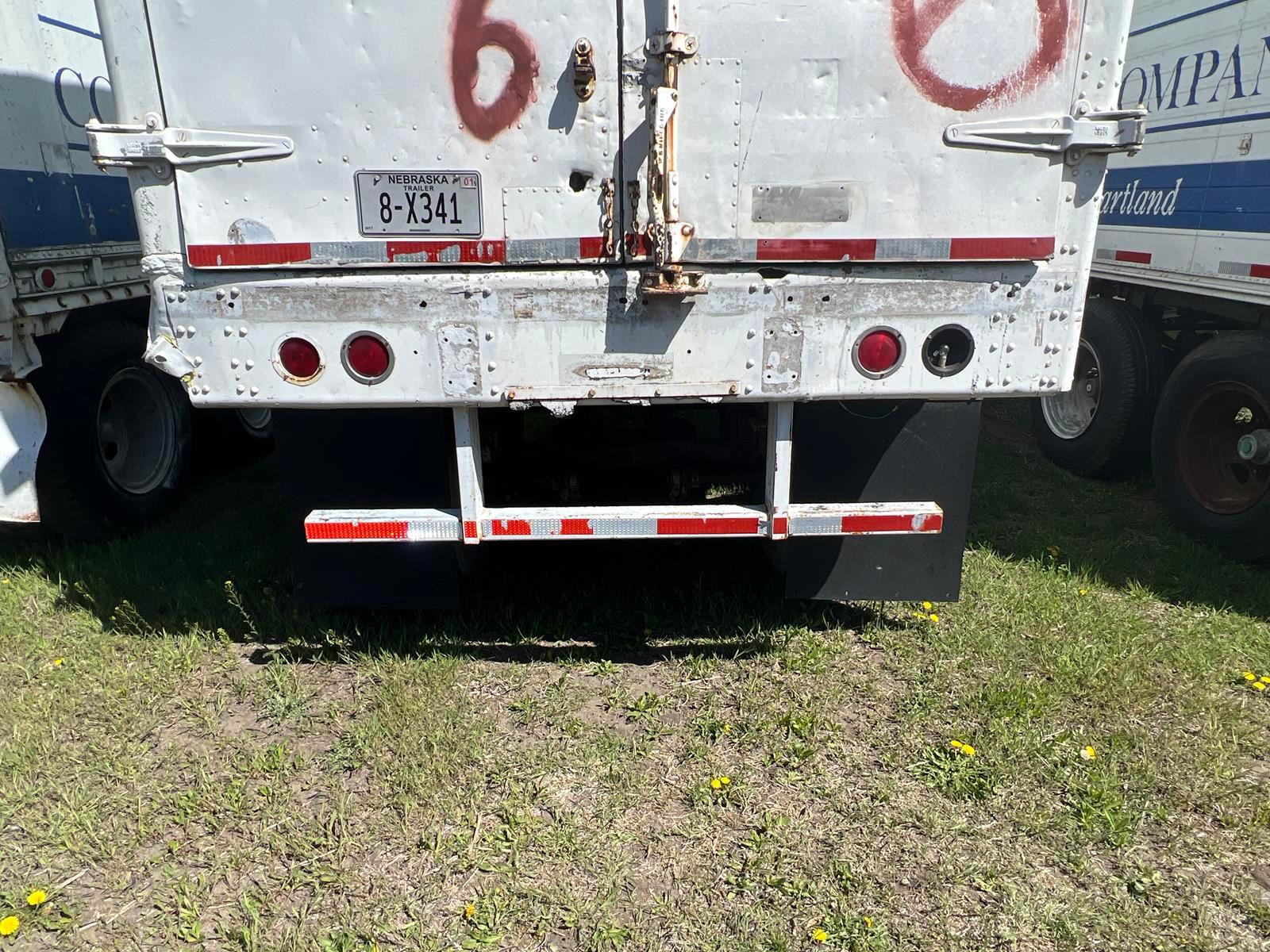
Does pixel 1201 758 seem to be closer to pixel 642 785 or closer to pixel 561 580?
pixel 642 785

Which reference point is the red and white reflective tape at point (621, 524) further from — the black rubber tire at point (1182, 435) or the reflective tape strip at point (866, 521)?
the black rubber tire at point (1182, 435)

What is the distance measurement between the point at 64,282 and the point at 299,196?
8.40 feet

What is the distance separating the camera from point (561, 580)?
4246 millimetres

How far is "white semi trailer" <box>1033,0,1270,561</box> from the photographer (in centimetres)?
440

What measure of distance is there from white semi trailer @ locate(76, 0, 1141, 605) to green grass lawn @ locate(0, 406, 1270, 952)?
0.80 metres

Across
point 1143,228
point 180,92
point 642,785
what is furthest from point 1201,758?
point 180,92

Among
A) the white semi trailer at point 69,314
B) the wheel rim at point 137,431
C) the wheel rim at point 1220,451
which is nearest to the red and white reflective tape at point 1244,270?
the wheel rim at point 1220,451

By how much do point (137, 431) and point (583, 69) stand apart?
155 inches

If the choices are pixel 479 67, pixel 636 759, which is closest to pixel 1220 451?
pixel 636 759

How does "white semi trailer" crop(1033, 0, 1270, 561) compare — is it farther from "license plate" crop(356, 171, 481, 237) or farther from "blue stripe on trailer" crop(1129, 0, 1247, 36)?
"license plate" crop(356, 171, 481, 237)

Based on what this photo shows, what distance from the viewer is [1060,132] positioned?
106 inches

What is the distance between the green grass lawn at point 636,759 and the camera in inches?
98.0

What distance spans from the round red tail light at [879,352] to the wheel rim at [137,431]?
13.4 feet

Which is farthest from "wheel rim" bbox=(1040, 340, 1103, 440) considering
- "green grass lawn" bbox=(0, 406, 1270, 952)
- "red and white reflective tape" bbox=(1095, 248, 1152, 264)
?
"green grass lawn" bbox=(0, 406, 1270, 952)
